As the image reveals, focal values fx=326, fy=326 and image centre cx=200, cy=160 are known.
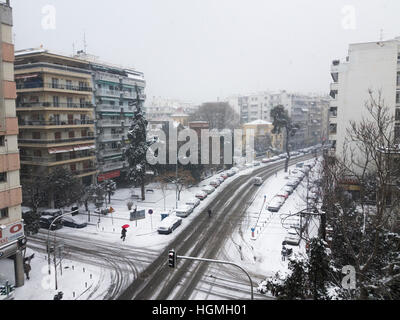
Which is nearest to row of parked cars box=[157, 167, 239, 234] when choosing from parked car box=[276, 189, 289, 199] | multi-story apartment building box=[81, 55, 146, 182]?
parked car box=[276, 189, 289, 199]

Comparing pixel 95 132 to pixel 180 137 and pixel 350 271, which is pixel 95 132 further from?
pixel 350 271

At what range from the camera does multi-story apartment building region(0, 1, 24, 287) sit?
1630 cm

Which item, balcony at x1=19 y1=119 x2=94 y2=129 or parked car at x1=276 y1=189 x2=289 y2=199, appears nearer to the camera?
balcony at x1=19 y1=119 x2=94 y2=129

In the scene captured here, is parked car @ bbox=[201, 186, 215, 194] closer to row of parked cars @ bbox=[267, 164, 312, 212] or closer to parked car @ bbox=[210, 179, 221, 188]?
parked car @ bbox=[210, 179, 221, 188]

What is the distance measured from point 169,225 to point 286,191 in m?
15.7

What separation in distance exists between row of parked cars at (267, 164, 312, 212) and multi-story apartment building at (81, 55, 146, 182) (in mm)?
17702

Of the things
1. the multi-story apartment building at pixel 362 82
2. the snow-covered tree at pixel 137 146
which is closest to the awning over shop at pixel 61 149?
the snow-covered tree at pixel 137 146

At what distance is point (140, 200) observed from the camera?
34.4m

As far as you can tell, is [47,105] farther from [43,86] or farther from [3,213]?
[3,213]

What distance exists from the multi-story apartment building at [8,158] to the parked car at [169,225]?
10.1 metres

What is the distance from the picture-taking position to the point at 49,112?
32438mm

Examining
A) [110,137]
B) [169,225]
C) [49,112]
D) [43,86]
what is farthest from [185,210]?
[43,86]
